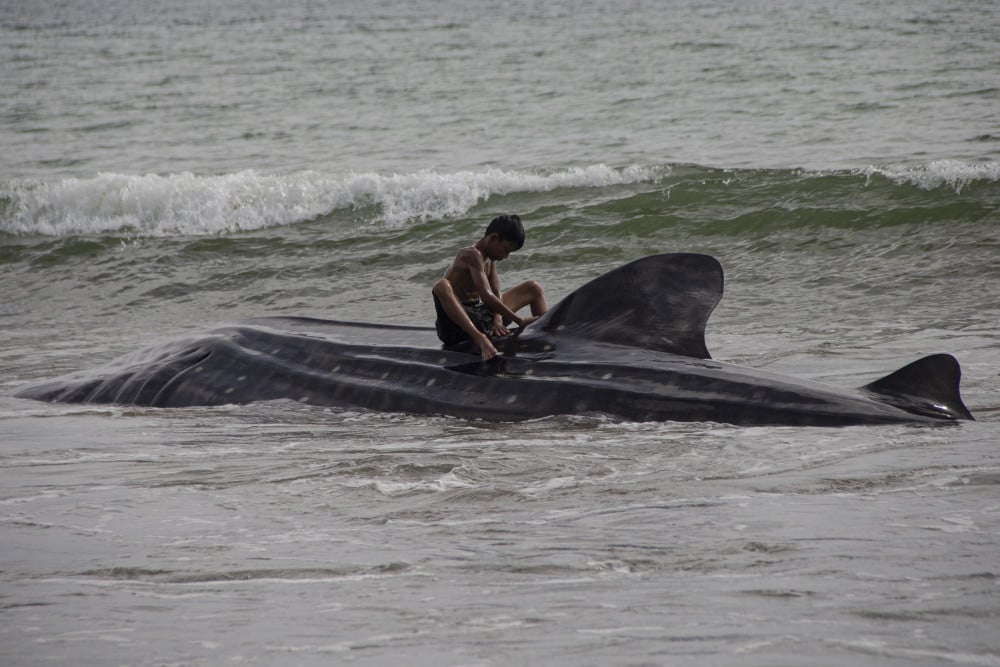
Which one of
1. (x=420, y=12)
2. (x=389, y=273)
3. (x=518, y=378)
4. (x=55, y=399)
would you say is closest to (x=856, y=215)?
(x=389, y=273)

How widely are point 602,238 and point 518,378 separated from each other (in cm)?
800

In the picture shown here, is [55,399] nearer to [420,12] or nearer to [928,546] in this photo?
[928,546]

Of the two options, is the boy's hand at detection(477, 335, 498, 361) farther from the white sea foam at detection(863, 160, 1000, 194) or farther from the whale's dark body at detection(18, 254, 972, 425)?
the white sea foam at detection(863, 160, 1000, 194)

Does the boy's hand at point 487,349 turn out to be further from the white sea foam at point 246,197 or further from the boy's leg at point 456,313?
the white sea foam at point 246,197

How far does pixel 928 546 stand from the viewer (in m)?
4.16

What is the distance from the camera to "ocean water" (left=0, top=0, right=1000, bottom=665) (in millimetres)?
3754

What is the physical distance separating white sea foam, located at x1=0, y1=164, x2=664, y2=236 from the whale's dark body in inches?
325

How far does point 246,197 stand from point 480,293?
1089cm

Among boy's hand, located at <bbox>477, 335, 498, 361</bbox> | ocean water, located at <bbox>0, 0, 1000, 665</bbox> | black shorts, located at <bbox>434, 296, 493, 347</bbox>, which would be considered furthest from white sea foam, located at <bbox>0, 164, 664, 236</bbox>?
boy's hand, located at <bbox>477, 335, 498, 361</bbox>

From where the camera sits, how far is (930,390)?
6.30 m

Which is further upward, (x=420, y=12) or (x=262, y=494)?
(x=420, y=12)

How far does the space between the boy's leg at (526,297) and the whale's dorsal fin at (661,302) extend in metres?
1.15

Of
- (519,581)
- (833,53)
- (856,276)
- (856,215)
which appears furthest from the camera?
(833,53)

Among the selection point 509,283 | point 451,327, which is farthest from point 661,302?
point 509,283
